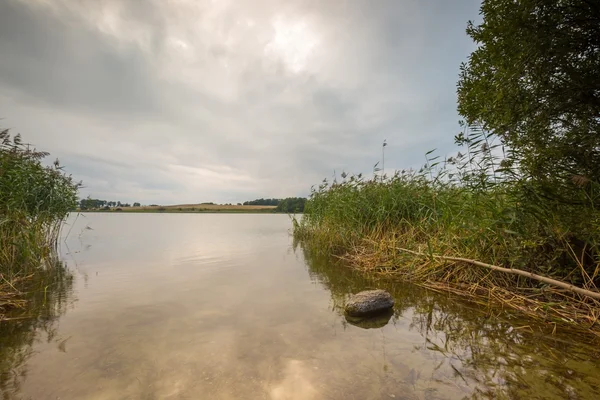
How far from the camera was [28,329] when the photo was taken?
3627mm

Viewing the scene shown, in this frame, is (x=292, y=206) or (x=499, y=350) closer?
(x=499, y=350)

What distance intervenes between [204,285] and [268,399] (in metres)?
4.28

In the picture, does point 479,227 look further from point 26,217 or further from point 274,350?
point 26,217

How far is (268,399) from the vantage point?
2246 mm

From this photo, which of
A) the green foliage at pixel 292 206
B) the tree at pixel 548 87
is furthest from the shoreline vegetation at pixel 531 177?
the green foliage at pixel 292 206

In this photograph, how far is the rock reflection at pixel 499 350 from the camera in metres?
Answer: 2.29

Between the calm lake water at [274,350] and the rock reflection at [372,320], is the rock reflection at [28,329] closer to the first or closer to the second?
the calm lake water at [274,350]

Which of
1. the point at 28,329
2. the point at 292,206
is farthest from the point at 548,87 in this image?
the point at 292,206

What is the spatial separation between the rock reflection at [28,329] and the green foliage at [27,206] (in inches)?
33.8

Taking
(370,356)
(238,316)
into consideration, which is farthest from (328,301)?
(370,356)

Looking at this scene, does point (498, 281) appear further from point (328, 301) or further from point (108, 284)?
point (108, 284)

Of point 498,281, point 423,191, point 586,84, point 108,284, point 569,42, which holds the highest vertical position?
point 569,42

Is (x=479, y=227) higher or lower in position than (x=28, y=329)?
higher

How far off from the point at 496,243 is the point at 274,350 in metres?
4.44
